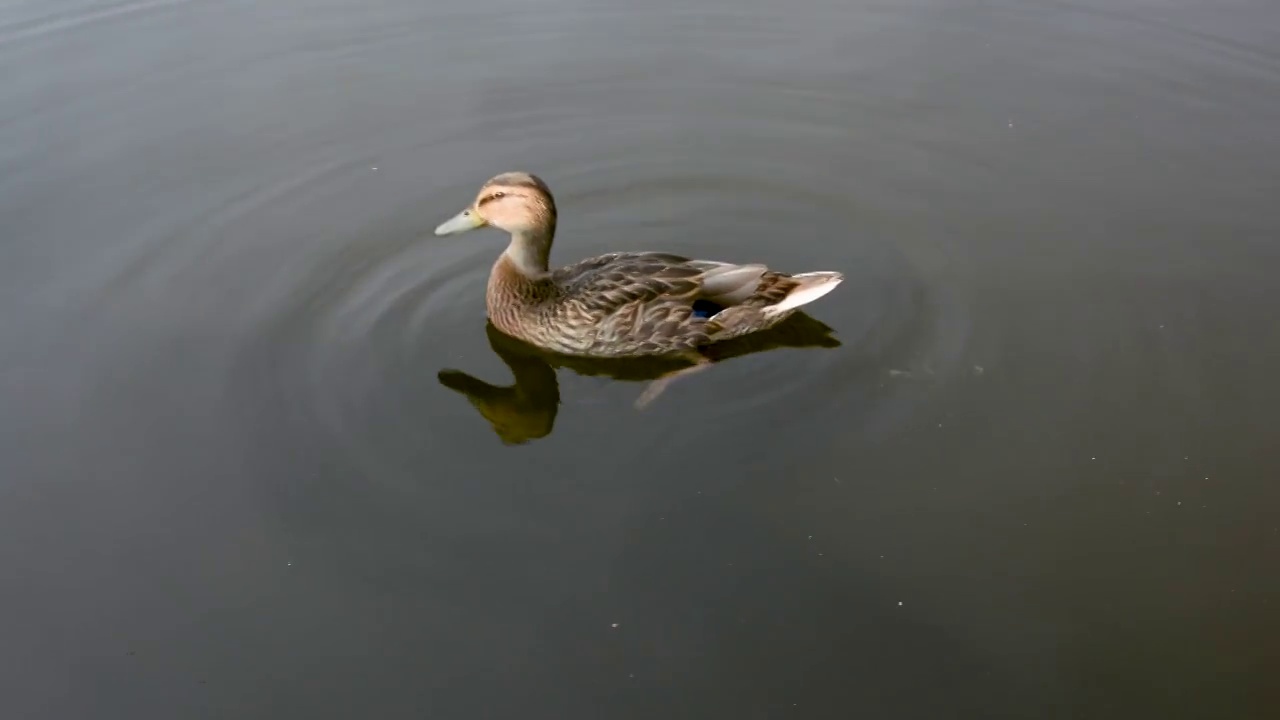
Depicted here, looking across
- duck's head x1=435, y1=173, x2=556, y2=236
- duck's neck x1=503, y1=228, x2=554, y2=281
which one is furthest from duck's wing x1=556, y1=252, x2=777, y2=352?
duck's head x1=435, y1=173, x2=556, y2=236

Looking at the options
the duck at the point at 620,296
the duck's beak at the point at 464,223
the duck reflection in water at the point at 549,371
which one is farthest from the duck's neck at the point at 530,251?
the duck reflection in water at the point at 549,371

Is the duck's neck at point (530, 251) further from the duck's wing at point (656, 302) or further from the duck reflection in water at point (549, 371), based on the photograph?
the duck reflection in water at point (549, 371)

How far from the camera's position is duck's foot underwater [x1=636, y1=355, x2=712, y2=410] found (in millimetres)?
5902

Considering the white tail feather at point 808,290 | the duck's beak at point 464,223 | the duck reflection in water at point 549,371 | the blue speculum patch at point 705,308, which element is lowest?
the duck reflection in water at point 549,371

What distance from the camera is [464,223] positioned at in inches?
256

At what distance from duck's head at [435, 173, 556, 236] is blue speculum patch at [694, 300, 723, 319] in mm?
1025

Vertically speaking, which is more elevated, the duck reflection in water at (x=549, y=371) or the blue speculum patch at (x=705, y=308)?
the blue speculum patch at (x=705, y=308)

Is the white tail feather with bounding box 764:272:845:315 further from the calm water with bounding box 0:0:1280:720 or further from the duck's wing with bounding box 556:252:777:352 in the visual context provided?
Result: the calm water with bounding box 0:0:1280:720

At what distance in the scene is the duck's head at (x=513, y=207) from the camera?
6324mm

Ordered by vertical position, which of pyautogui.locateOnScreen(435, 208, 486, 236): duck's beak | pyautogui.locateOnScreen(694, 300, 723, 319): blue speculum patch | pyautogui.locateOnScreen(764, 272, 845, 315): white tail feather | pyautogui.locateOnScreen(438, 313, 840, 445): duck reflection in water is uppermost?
pyautogui.locateOnScreen(435, 208, 486, 236): duck's beak

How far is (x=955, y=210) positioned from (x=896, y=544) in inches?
139

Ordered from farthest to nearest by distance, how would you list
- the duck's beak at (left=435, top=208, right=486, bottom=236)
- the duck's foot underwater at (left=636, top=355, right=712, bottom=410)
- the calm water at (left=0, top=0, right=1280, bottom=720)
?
1. the duck's beak at (left=435, top=208, right=486, bottom=236)
2. the duck's foot underwater at (left=636, top=355, right=712, bottom=410)
3. the calm water at (left=0, top=0, right=1280, bottom=720)

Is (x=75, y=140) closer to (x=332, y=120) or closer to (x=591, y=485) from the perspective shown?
(x=332, y=120)

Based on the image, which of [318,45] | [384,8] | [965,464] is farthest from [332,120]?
[965,464]
